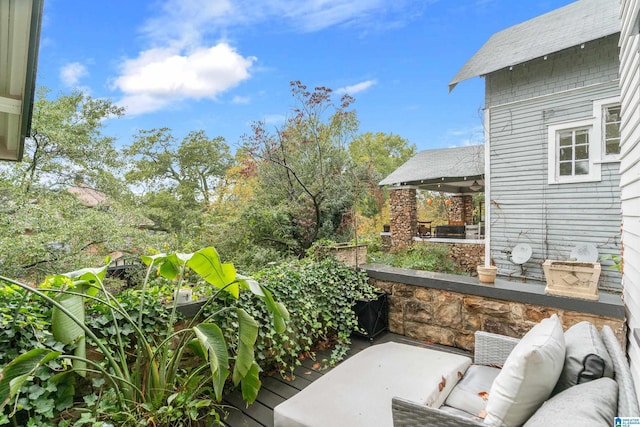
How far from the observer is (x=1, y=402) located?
4.23 ft

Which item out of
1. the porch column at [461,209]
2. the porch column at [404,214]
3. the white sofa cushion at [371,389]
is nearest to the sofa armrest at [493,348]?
the white sofa cushion at [371,389]

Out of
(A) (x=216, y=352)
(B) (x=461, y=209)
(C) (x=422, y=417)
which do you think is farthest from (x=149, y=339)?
(B) (x=461, y=209)

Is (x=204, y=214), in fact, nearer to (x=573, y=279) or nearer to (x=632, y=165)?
(x=573, y=279)

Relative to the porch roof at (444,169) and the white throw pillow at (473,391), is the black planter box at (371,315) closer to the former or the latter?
the white throw pillow at (473,391)

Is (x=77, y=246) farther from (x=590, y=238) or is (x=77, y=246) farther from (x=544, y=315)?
(x=590, y=238)

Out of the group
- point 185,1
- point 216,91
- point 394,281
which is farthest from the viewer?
point 216,91

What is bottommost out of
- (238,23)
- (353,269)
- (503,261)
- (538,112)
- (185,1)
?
(503,261)

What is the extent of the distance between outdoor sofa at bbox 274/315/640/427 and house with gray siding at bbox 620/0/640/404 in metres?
0.33

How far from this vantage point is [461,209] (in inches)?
532

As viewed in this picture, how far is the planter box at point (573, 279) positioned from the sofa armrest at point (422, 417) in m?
1.94

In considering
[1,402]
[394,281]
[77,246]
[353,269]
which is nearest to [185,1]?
[77,246]

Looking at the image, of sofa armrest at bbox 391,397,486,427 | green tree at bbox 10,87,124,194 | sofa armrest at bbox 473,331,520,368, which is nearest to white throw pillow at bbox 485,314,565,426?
sofa armrest at bbox 391,397,486,427

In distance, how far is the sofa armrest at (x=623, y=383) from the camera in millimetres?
1034

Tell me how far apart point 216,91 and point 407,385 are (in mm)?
15400
